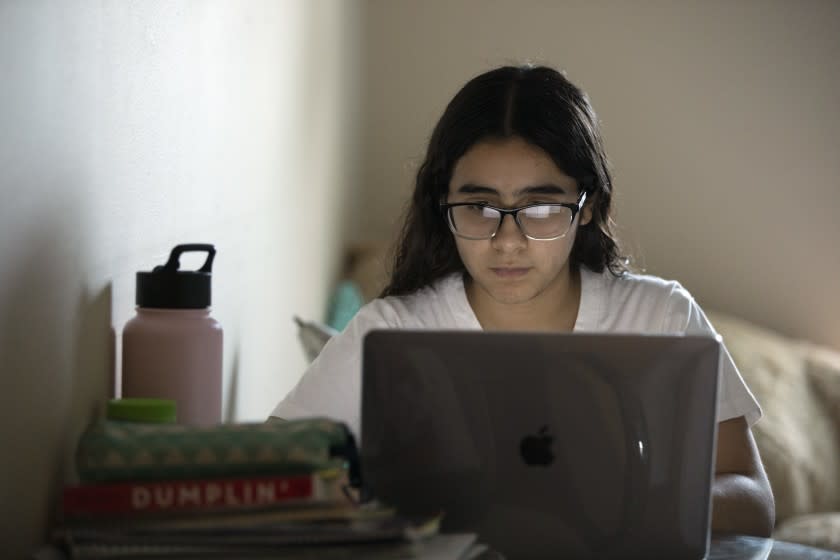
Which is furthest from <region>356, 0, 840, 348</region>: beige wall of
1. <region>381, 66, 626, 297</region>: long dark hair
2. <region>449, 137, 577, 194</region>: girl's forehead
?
<region>449, 137, 577, 194</region>: girl's forehead

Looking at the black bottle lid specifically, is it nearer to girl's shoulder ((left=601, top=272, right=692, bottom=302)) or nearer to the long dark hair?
the long dark hair

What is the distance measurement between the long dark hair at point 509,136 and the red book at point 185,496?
2.83 feet

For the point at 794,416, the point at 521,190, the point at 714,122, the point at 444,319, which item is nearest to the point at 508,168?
the point at 521,190

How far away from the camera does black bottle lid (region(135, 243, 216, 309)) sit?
1106 millimetres

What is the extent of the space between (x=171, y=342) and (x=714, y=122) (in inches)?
108

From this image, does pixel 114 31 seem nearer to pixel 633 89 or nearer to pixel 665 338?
pixel 665 338

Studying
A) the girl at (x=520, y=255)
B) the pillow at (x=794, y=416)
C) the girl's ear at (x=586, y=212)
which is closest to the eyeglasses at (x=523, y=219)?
the girl at (x=520, y=255)

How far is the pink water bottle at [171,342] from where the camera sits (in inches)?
43.2

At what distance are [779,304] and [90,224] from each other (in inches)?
113

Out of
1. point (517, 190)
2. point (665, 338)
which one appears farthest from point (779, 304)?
point (665, 338)

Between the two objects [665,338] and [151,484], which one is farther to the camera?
[665,338]

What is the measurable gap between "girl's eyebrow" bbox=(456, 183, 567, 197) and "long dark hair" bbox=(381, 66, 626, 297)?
0.16 feet

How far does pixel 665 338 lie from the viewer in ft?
3.25

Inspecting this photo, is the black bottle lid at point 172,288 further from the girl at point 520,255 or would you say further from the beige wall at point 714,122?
the beige wall at point 714,122
